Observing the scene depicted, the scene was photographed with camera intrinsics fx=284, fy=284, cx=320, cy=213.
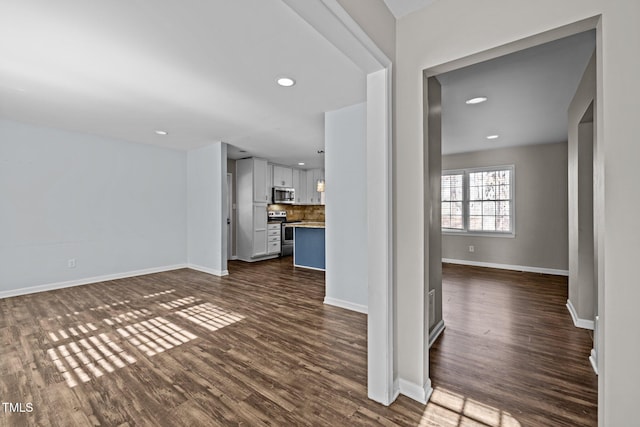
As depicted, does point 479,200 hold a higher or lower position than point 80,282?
higher

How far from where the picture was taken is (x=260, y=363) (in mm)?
2254

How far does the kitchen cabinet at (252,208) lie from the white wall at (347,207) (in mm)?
3452

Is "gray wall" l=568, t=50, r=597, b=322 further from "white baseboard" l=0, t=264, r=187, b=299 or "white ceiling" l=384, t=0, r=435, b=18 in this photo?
"white baseboard" l=0, t=264, r=187, b=299

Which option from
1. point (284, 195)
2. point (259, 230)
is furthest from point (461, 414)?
point (284, 195)

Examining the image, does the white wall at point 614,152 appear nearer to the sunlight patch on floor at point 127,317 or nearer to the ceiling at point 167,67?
the ceiling at point 167,67

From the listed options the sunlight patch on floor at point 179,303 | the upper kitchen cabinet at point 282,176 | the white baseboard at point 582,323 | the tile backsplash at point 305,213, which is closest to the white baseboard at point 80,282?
the sunlight patch on floor at point 179,303

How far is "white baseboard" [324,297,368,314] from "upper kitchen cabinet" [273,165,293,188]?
4.39 m

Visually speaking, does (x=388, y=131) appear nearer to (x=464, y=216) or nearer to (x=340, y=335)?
(x=340, y=335)

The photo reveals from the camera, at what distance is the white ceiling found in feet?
5.71

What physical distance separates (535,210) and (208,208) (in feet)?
21.3

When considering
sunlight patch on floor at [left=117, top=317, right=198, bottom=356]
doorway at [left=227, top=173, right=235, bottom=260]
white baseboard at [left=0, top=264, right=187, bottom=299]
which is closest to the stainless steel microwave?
doorway at [left=227, top=173, right=235, bottom=260]

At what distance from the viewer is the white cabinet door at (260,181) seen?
22.3ft

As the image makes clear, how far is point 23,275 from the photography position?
4.15 meters

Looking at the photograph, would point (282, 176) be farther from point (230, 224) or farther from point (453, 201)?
point (453, 201)
